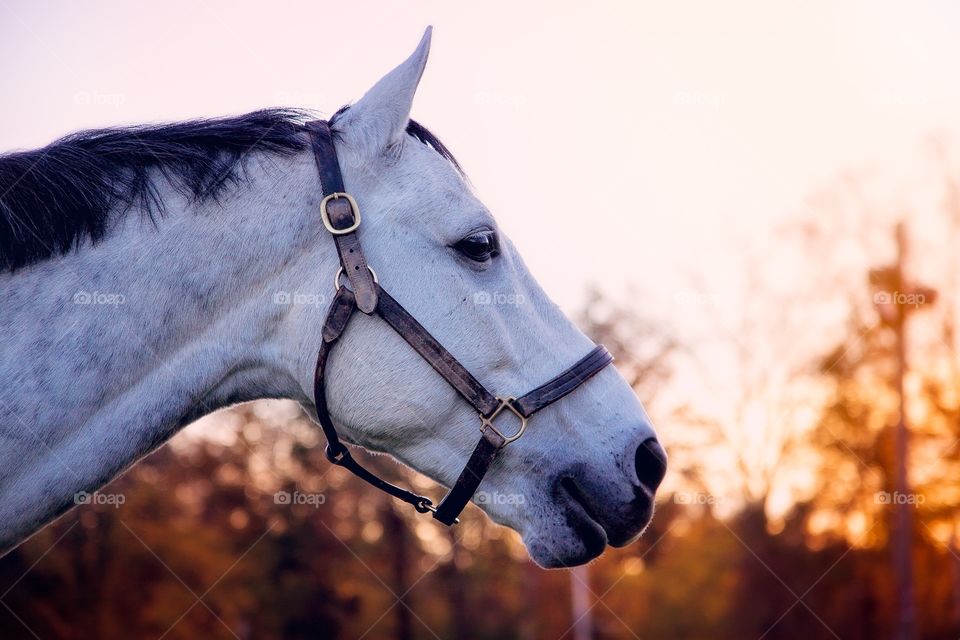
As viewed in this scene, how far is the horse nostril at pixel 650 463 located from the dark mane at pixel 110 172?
1683 millimetres

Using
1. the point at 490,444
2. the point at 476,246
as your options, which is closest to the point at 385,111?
the point at 476,246

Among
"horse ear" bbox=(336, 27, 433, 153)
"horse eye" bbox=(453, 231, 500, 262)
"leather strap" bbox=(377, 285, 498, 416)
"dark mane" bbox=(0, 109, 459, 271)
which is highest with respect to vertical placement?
"dark mane" bbox=(0, 109, 459, 271)

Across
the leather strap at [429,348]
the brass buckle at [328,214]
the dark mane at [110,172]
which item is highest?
the dark mane at [110,172]

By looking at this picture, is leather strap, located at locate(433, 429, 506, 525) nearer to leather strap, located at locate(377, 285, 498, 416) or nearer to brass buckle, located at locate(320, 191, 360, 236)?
leather strap, located at locate(377, 285, 498, 416)

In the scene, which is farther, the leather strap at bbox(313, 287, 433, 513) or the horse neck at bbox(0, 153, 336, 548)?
the leather strap at bbox(313, 287, 433, 513)

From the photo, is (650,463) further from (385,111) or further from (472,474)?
(385,111)

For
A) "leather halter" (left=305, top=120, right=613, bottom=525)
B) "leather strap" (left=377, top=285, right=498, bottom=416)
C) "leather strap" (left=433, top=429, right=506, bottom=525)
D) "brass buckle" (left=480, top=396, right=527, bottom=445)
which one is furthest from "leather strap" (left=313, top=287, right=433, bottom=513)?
"brass buckle" (left=480, top=396, right=527, bottom=445)

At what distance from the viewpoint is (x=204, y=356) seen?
2.69m

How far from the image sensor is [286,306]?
2.79m

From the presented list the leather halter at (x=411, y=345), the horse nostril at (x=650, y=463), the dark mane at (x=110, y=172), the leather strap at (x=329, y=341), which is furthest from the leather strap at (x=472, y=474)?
the dark mane at (x=110, y=172)

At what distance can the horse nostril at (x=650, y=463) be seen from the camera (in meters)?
2.81

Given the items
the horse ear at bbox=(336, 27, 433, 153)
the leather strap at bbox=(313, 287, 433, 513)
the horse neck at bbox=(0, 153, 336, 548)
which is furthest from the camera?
the horse ear at bbox=(336, 27, 433, 153)

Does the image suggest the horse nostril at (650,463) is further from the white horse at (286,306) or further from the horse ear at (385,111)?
the horse ear at (385,111)

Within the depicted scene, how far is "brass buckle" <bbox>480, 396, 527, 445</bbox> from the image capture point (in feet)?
9.19
